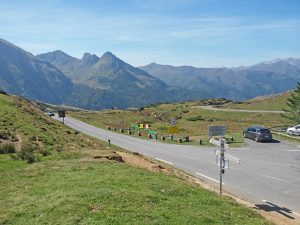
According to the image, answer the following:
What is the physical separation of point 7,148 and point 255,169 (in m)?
18.6

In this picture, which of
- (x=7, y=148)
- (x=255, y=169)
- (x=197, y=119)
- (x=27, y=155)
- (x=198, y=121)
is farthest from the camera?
(x=197, y=119)

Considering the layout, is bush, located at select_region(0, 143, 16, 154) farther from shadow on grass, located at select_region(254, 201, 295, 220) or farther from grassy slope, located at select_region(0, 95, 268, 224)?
shadow on grass, located at select_region(254, 201, 295, 220)

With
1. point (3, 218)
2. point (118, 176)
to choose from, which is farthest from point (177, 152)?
point (3, 218)

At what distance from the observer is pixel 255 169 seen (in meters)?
32.5

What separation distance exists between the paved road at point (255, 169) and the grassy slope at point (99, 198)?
20.8ft

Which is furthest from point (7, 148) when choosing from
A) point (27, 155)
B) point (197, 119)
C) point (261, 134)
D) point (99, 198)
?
point (197, 119)

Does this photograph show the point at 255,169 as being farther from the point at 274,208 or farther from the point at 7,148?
the point at 7,148

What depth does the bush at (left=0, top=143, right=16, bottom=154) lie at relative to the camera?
77.7 ft

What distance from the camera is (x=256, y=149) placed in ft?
146

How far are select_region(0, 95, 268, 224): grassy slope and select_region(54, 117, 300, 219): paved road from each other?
20.8 feet

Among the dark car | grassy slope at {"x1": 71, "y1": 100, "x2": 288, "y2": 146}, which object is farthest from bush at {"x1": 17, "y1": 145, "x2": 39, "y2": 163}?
grassy slope at {"x1": 71, "y1": 100, "x2": 288, "y2": 146}

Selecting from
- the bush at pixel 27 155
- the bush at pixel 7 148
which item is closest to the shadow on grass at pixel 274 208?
the bush at pixel 27 155

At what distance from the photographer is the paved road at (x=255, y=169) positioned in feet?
77.0

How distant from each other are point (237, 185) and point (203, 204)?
36.9ft
